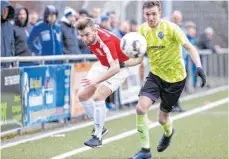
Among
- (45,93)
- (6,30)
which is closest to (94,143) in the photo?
(45,93)

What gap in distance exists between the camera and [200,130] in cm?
1202

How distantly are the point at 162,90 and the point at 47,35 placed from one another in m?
4.45

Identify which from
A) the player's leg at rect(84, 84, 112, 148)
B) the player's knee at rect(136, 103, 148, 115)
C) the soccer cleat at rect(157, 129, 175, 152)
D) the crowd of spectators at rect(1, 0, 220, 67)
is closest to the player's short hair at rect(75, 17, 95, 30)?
the player's leg at rect(84, 84, 112, 148)

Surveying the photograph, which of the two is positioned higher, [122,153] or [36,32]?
[36,32]

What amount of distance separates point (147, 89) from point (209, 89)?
1201 cm

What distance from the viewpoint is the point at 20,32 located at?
12.5 m

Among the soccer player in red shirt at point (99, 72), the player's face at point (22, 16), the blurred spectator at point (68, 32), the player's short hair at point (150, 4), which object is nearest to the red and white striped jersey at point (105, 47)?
the soccer player in red shirt at point (99, 72)

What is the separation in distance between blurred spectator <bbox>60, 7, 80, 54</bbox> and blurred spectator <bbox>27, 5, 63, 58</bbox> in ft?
1.25

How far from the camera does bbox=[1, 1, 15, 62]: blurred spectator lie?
11859mm

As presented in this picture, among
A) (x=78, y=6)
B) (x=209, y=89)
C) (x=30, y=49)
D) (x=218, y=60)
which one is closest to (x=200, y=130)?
(x=30, y=49)

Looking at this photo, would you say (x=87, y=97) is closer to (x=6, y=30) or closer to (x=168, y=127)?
(x=168, y=127)

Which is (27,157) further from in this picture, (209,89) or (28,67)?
(209,89)

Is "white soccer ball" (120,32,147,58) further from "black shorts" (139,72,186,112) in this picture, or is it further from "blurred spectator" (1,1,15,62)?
"blurred spectator" (1,1,15,62)

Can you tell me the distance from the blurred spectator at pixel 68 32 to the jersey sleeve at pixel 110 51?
177 inches
